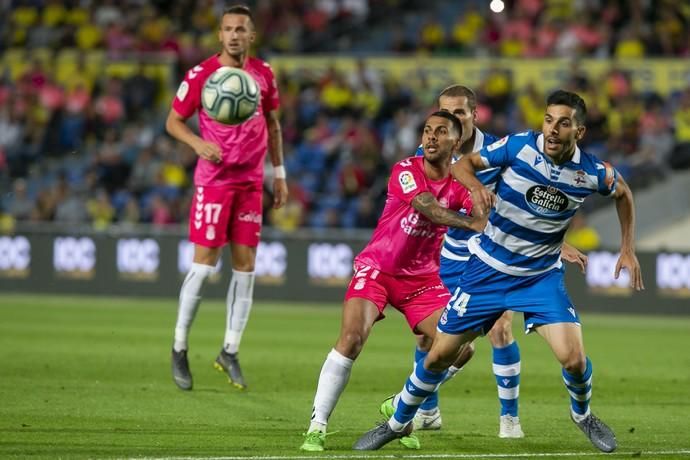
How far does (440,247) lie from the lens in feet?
27.9

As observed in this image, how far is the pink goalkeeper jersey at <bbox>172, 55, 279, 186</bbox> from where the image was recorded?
10508 millimetres

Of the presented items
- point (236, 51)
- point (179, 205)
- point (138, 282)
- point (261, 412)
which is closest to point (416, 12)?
point (179, 205)

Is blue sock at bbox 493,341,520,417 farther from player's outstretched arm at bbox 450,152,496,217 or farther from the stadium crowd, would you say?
the stadium crowd

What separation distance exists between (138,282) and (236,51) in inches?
443

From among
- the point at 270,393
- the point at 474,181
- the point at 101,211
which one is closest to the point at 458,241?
the point at 474,181

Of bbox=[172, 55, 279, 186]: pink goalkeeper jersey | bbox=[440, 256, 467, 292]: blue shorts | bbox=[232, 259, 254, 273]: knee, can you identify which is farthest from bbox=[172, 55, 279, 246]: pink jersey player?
bbox=[440, 256, 467, 292]: blue shorts

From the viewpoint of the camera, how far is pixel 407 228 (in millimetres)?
8148

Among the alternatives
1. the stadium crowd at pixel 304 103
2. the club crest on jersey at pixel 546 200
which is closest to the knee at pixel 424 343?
the club crest on jersey at pixel 546 200

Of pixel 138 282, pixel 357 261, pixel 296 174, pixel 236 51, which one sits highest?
pixel 236 51

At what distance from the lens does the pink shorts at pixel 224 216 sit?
34.6ft

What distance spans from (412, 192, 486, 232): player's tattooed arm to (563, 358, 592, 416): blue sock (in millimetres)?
1050

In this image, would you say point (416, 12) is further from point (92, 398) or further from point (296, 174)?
point (92, 398)

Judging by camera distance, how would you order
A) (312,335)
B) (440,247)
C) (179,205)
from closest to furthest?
(440,247)
(312,335)
(179,205)

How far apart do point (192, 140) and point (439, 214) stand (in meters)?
3.05
